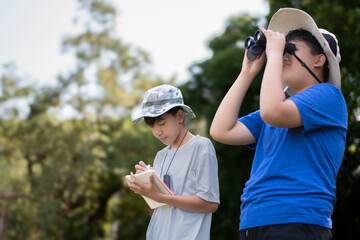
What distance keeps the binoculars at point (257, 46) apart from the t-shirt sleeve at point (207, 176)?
71 cm

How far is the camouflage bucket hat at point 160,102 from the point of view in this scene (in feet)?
8.77

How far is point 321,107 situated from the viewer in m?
1.69

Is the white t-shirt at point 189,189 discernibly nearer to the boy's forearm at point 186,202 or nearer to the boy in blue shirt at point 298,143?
the boy's forearm at point 186,202

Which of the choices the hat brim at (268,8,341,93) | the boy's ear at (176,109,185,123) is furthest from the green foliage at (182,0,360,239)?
the hat brim at (268,8,341,93)

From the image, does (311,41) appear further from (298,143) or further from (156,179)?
(156,179)

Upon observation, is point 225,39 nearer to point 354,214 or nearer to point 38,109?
point 354,214

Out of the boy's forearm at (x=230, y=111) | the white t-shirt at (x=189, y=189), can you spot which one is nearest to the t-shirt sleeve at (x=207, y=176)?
the white t-shirt at (x=189, y=189)

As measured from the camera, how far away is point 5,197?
1745 centimetres

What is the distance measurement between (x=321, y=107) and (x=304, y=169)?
9.8 inches

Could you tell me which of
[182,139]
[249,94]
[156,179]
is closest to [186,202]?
[156,179]

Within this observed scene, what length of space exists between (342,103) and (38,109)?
1809cm

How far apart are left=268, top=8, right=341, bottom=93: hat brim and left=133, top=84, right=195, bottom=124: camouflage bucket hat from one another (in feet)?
2.93

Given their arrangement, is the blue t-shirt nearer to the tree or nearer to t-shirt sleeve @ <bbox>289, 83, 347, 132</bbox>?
t-shirt sleeve @ <bbox>289, 83, 347, 132</bbox>

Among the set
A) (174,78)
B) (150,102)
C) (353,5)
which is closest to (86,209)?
(174,78)
